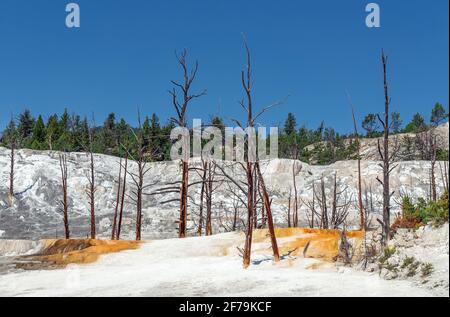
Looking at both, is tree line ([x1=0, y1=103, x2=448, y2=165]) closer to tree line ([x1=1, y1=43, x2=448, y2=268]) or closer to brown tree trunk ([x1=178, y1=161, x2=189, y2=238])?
tree line ([x1=1, y1=43, x2=448, y2=268])

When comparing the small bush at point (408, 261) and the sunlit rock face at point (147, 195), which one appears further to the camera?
the sunlit rock face at point (147, 195)

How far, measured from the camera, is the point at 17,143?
57.0 meters

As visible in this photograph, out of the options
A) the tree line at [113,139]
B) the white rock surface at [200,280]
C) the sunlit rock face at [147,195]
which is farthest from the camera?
the tree line at [113,139]

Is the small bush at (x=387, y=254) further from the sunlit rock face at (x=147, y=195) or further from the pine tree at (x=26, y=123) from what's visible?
the pine tree at (x=26, y=123)

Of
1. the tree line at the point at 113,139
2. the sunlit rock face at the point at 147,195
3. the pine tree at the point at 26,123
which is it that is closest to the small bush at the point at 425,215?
the sunlit rock face at the point at 147,195

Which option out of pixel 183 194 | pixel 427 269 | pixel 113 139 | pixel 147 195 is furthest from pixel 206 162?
pixel 113 139

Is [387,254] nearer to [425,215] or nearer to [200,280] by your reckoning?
[425,215]

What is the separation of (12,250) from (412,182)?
44005 mm

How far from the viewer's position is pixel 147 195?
53469 mm

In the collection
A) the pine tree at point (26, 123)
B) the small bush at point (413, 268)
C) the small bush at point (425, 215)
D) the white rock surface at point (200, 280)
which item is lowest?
the white rock surface at point (200, 280)

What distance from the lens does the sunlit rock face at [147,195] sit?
4172 cm

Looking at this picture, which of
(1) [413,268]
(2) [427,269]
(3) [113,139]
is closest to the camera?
(2) [427,269]

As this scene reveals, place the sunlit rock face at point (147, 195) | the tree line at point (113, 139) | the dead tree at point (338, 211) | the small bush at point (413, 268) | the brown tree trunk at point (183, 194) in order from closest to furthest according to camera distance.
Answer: the small bush at point (413, 268) → the brown tree trunk at point (183, 194) → the dead tree at point (338, 211) → the sunlit rock face at point (147, 195) → the tree line at point (113, 139)
